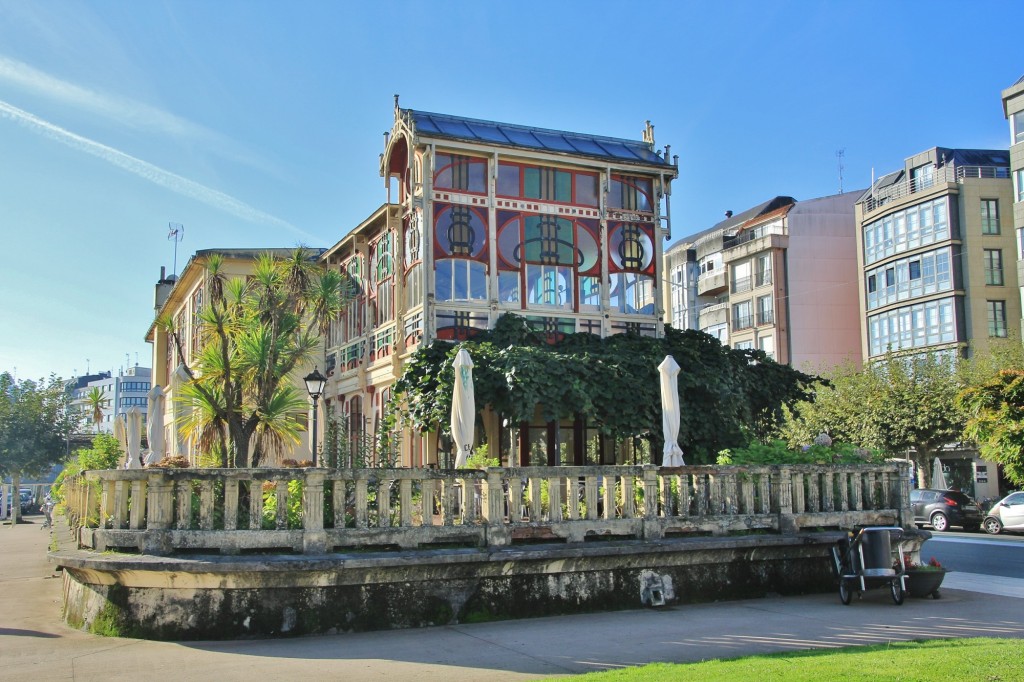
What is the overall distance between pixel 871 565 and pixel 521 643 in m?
5.15

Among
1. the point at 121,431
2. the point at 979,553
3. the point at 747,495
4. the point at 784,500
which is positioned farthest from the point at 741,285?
the point at 747,495

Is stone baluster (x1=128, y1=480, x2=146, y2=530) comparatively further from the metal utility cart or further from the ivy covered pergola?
the metal utility cart

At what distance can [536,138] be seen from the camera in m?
24.2

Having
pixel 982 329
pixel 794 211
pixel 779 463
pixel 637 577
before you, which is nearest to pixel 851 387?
pixel 982 329

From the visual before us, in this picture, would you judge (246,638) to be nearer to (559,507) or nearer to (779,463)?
(559,507)

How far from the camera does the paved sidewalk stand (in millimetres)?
8961

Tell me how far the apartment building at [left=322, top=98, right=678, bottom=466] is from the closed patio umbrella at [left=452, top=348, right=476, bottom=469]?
7.98m

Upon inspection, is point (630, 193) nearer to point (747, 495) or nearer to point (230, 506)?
point (747, 495)

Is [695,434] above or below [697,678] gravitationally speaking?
above

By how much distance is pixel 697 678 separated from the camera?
7.63 meters

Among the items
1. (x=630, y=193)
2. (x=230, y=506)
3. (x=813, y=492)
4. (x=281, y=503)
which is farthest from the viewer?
(x=630, y=193)

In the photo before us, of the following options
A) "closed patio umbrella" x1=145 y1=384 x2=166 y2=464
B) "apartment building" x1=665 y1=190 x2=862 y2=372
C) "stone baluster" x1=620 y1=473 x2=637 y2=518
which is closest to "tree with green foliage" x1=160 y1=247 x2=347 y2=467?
"closed patio umbrella" x1=145 y1=384 x2=166 y2=464

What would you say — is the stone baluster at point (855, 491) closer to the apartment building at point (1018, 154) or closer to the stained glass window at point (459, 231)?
the stained glass window at point (459, 231)

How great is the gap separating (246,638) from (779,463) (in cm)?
800
